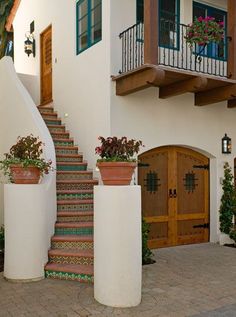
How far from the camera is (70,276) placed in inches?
226

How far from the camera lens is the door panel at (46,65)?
10438 millimetres

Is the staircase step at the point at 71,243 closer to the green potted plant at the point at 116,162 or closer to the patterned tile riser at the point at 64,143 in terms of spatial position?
the green potted plant at the point at 116,162

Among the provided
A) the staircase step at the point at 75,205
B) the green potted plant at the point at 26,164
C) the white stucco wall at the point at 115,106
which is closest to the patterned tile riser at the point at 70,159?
the white stucco wall at the point at 115,106

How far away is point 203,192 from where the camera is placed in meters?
8.70

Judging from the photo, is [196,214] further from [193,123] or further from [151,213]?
[193,123]

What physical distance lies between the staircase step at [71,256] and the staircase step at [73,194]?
1215 millimetres

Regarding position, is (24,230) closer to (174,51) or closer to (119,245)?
(119,245)

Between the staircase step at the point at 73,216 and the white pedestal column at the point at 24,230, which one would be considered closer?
the white pedestal column at the point at 24,230

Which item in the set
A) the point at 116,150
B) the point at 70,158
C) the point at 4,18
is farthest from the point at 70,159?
the point at 4,18

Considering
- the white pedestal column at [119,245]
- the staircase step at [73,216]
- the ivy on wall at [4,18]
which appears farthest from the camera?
the ivy on wall at [4,18]

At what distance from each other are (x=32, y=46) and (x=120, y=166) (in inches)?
307

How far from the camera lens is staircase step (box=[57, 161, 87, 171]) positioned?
7672mm

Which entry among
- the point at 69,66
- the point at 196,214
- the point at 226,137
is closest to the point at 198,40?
the point at 226,137

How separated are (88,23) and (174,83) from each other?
2504 mm
